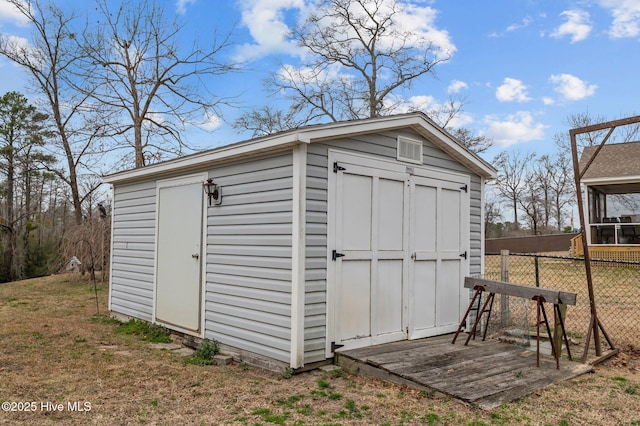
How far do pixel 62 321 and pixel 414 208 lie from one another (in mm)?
5538

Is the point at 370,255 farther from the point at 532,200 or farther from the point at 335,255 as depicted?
the point at 532,200

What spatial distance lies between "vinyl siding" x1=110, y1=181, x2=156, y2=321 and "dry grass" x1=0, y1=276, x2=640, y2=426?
1.37 meters

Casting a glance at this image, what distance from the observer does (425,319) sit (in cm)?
545

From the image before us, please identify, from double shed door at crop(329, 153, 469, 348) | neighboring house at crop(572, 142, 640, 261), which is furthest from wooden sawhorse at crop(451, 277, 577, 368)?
neighboring house at crop(572, 142, 640, 261)

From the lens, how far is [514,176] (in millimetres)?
28281

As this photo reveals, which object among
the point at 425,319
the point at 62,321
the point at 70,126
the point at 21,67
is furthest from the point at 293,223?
the point at 21,67

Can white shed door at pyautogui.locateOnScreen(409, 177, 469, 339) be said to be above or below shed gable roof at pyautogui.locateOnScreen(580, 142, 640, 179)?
below

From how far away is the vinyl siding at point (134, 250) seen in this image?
261 inches

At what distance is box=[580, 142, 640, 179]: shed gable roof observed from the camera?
1396 centimetres

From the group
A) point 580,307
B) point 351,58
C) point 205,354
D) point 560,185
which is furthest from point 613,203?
point 205,354

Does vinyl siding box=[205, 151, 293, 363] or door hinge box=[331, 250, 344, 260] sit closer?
vinyl siding box=[205, 151, 293, 363]

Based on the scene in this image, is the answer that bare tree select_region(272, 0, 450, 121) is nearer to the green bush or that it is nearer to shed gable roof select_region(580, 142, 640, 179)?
shed gable roof select_region(580, 142, 640, 179)

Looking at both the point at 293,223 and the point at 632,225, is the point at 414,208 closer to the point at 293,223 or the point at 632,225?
the point at 293,223

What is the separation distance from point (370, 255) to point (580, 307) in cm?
511
